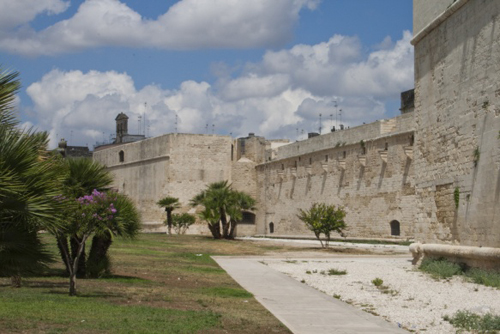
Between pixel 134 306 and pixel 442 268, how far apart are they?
22.2ft

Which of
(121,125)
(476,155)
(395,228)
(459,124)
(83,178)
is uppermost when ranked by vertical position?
(121,125)

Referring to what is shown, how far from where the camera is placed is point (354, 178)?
3453 centimetres

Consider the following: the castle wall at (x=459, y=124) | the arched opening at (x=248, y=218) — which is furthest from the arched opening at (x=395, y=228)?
the arched opening at (x=248, y=218)

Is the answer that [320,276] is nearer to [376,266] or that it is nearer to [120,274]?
[376,266]

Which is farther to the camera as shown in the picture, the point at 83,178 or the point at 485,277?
the point at 83,178

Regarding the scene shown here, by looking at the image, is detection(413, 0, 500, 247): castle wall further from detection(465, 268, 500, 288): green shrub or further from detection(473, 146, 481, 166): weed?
detection(465, 268, 500, 288): green shrub

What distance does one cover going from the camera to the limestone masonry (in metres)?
12.9

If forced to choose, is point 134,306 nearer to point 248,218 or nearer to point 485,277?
point 485,277

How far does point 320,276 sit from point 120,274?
399 centimetres

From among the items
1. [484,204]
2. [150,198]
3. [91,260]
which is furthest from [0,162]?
[150,198]

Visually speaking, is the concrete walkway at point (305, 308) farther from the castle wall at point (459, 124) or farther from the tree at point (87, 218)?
the castle wall at point (459, 124)

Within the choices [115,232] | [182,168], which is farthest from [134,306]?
[182,168]

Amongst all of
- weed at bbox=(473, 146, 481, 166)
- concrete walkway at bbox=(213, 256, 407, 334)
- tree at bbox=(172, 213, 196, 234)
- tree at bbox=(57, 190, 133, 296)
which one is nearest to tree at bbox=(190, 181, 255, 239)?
tree at bbox=(172, 213, 196, 234)

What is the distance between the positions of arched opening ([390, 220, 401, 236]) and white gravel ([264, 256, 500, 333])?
1460 cm
